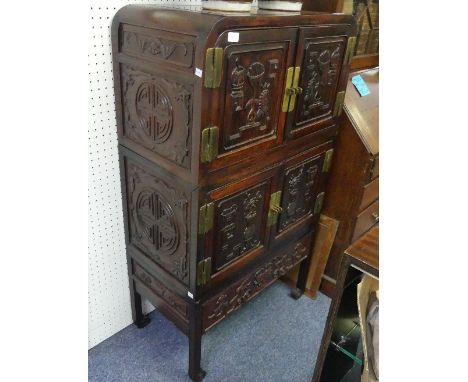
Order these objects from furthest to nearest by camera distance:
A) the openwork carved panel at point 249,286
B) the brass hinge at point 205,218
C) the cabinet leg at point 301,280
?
the cabinet leg at point 301,280 < the openwork carved panel at point 249,286 < the brass hinge at point 205,218

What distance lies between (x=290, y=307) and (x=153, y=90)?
4.55ft

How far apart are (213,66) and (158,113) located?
275mm

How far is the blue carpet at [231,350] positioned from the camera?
163 cm

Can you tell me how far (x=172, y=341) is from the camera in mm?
1774

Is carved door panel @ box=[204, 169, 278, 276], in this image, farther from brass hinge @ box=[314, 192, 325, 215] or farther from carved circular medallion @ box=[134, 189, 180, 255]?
brass hinge @ box=[314, 192, 325, 215]

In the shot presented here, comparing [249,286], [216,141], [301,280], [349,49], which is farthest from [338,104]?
[301,280]

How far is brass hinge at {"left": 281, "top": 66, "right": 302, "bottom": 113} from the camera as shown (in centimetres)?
127

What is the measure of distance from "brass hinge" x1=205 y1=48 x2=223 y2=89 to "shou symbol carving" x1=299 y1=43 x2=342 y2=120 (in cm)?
43

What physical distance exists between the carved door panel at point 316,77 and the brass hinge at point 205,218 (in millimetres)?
423

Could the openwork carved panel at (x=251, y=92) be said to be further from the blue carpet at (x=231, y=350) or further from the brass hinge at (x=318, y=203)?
the blue carpet at (x=231, y=350)

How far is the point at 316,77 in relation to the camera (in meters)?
1.41

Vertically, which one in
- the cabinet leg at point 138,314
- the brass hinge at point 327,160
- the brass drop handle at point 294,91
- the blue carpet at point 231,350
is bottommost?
the blue carpet at point 231,350

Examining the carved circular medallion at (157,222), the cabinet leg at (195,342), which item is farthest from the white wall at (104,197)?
the cabinet leg at (195,342)
